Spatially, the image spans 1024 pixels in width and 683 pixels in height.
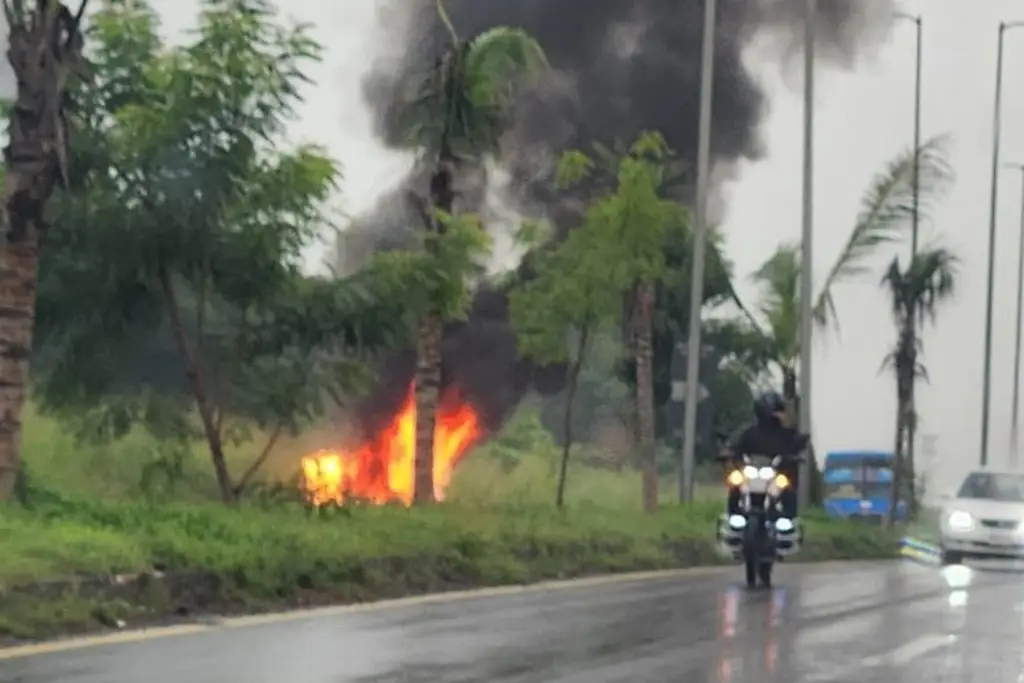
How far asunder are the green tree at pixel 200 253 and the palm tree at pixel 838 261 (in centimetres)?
1372

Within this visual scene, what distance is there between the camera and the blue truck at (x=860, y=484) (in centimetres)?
4563

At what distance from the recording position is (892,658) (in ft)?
39.5

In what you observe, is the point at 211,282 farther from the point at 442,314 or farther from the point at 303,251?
the point at 442,314

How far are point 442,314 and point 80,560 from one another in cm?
1024

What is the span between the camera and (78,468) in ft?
75.6

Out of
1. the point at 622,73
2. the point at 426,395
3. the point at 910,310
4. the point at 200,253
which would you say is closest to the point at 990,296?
the point at 910,310

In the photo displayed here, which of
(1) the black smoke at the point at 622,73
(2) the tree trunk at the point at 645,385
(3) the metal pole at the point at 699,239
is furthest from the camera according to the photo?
(1) the black smoke at the point at 622,73

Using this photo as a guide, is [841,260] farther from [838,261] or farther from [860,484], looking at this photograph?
[860,484]

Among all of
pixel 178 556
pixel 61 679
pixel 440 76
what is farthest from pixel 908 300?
pixel 61 679

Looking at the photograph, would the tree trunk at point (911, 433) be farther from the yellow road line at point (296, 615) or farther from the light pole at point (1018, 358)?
the yellow road line at point (296, 615)

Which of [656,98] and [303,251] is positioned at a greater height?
[656,98]

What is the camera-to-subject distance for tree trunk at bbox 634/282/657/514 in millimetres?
29969

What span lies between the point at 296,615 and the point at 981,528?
588 inches

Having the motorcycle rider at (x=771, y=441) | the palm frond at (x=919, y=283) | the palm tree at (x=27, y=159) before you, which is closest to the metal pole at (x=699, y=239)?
the motorcycle rider at (x=771, y=441)
